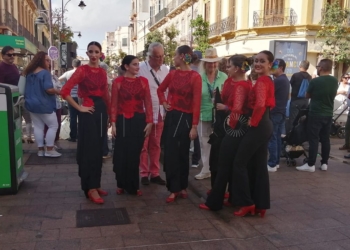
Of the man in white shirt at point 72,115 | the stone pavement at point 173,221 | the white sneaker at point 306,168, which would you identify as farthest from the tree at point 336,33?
the stone pavement at point 173,221

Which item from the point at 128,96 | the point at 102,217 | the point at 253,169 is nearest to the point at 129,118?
the point at 128,96

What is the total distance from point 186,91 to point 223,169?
1047mm

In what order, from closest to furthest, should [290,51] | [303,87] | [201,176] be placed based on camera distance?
[201,176], [303,87], [290,51]

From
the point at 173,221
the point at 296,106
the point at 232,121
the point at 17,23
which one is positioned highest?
the point at 17,23

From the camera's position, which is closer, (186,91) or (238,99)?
(238,99)

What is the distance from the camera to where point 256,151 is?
4.36m

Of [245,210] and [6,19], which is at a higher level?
[6,19]

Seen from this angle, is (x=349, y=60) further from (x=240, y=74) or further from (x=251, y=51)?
(x=240, y=74)

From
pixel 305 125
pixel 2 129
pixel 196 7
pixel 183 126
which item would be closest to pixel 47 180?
pixel 2 129

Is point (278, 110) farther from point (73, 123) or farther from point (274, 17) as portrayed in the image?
point (274, 17)

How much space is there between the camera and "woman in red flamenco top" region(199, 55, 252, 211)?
4.28m

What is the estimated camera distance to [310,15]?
72.8ft

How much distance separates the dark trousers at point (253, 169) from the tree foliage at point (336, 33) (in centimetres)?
1729

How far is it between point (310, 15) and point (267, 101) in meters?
20.0
